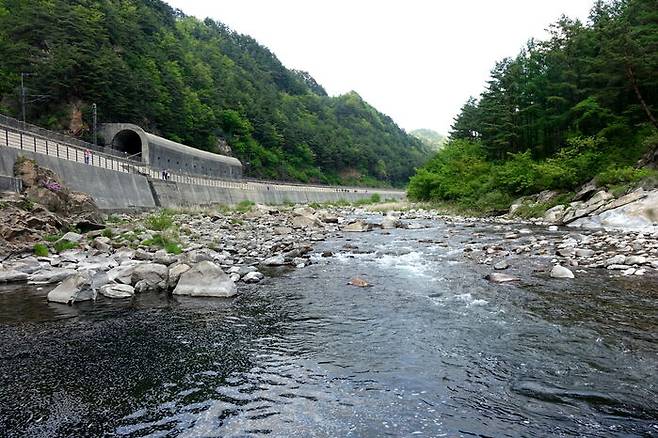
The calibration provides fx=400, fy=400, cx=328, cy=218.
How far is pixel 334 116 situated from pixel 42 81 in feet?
394

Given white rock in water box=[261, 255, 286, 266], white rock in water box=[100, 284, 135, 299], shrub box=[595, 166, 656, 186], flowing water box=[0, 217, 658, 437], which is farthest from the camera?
shrub box=[595, 166, 656, 186]

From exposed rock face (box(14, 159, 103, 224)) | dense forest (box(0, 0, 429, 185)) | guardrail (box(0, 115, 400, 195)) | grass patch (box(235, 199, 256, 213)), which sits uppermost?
dense forest (box(0, 0, 429, 185))

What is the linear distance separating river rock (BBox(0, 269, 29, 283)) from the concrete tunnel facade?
97.4 feet

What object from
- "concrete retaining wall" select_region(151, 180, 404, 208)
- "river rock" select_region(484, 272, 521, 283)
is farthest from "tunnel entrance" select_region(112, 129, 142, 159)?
"river rock" select_region(484, 272, 521, 283)

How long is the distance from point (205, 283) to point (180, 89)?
64.1m

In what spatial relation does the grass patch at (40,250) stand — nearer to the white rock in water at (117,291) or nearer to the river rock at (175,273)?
the white rock in water at (117,291)

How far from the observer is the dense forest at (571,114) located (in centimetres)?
2653

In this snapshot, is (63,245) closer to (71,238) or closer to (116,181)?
(71,238)

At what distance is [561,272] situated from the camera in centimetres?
1032

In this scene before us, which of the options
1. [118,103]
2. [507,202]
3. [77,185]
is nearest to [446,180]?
[507,202]

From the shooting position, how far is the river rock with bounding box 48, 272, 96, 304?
328 inches

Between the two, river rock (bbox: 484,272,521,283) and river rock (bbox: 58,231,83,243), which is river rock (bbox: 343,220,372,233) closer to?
river rock (bbox: 484,272,521,283)

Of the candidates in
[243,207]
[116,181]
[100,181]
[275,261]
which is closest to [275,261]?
[275,261]

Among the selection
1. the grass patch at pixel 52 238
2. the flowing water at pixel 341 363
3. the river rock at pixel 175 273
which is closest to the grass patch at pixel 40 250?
the grass patch at pixel 52 238
